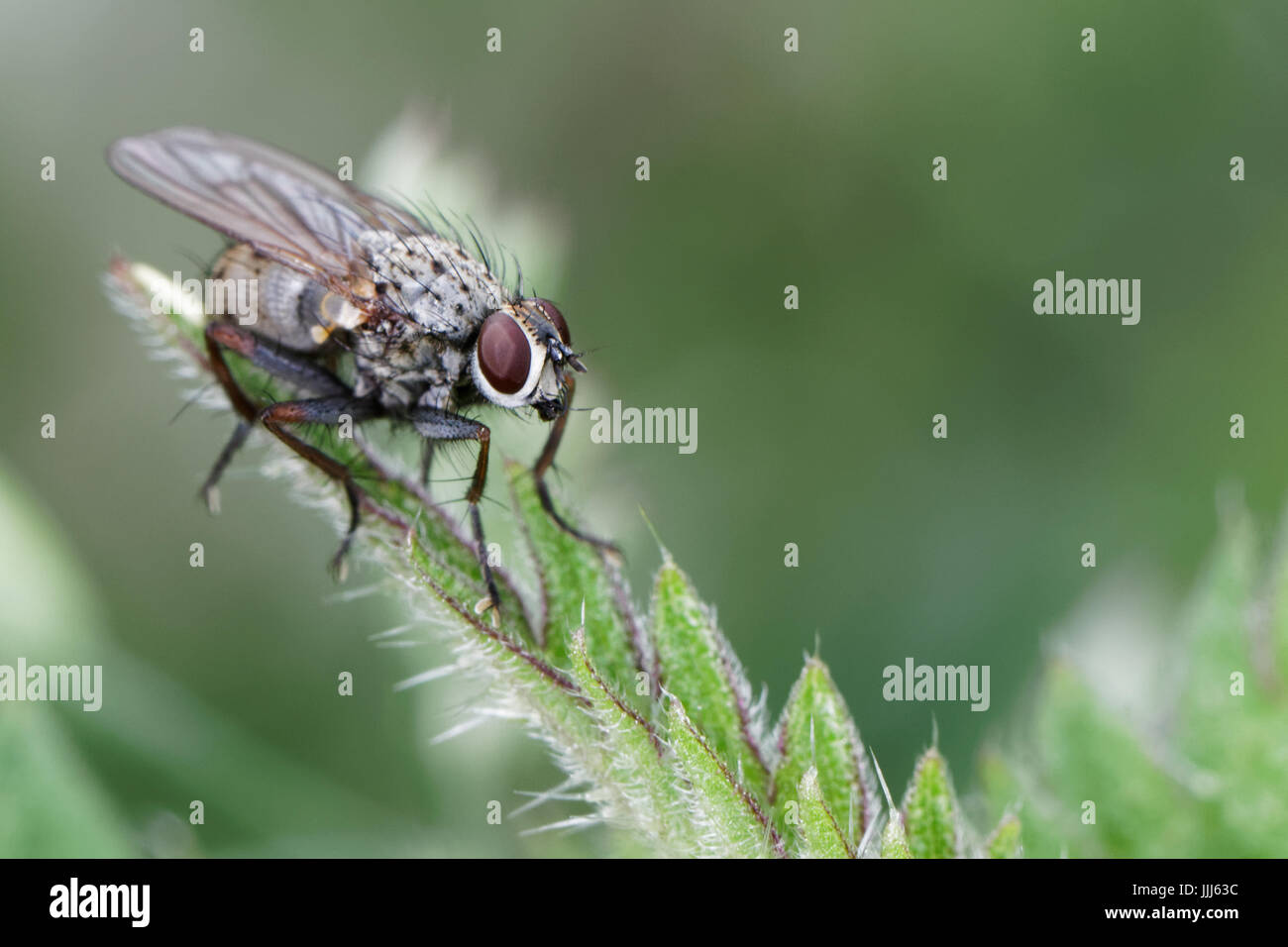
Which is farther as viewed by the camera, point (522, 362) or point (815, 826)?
point (522, 362)

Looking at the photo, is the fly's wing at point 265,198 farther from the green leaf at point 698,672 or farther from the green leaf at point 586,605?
the green leaf at point 698,672

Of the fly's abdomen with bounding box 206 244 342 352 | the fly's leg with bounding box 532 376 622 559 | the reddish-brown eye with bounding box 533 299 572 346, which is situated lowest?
the fly's leg with bounding box 532 376 622 559

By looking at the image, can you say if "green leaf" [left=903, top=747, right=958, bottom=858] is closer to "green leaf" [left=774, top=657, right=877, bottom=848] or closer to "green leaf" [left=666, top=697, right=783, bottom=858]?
"green leaf" [left=774, top=657, right=877, bottom=848]

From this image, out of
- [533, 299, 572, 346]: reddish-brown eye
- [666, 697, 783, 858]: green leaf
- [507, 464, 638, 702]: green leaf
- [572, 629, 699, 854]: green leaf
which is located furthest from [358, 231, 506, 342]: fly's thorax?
[666, 697, 783, 858]: green leaf

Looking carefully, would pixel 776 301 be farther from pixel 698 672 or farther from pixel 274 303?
pixel 698 672

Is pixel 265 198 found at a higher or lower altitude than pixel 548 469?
higher

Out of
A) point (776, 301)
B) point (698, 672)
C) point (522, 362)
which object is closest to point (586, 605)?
point (698, 672)

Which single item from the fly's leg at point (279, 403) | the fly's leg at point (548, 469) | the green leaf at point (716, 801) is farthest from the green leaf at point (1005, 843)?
the fly's leg at point (279, 403)
